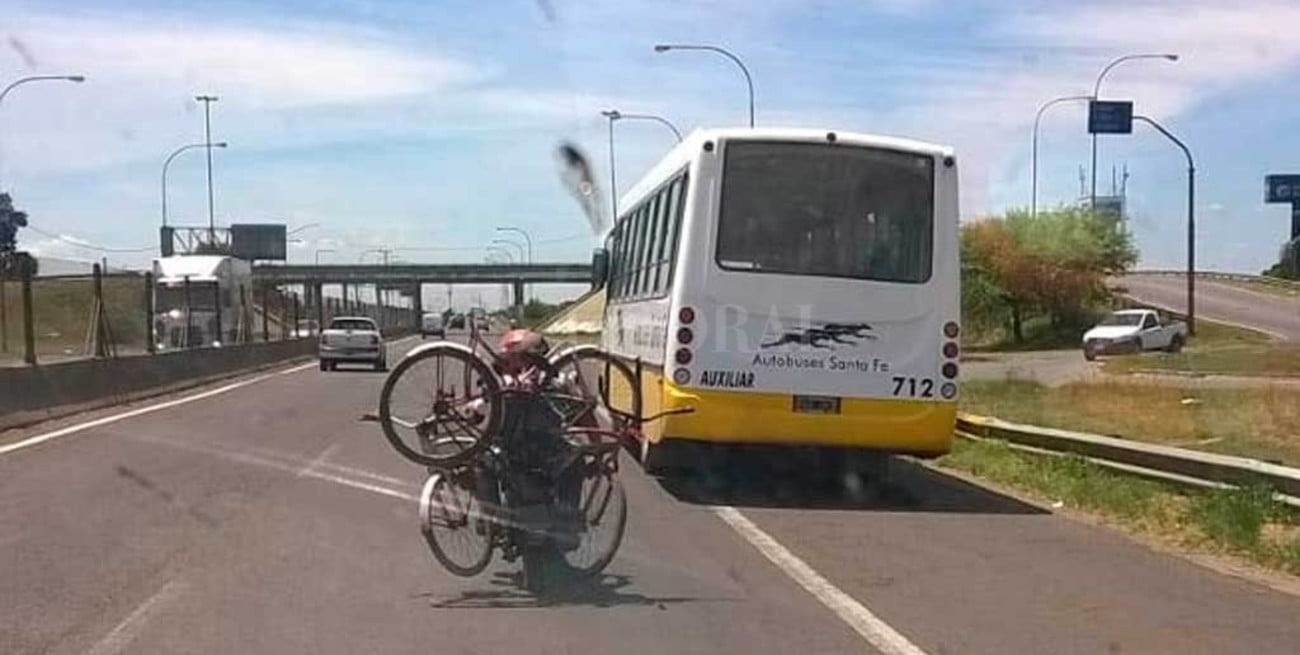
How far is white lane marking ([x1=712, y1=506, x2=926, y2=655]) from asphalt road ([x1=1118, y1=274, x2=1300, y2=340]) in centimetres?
5668

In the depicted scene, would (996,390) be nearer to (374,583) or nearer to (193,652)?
(374,583)

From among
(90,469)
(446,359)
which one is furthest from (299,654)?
(90,469)

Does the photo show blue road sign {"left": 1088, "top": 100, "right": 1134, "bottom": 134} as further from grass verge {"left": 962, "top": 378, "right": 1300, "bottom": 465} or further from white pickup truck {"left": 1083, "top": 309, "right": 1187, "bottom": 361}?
grass verge {"left": 962, "top": 378, "right": 1300, "bottom": 465}

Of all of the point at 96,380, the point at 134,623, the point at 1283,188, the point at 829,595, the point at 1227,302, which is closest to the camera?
the point at 134,623

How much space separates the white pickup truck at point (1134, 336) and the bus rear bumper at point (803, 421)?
42600 millimetres

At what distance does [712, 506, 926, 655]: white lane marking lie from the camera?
9555 mm

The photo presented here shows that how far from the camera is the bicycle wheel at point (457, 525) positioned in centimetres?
1111

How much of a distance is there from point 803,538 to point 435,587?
3.72 metres

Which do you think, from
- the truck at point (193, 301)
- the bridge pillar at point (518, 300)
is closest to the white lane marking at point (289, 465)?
the bridge pillar at point (518, 300)

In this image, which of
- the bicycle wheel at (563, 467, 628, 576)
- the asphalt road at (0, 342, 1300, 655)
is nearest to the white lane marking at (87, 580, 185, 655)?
the asphalt road at (0, 342, 1300, 655)

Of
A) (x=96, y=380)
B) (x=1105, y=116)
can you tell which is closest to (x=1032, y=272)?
(x=1105, y=116)

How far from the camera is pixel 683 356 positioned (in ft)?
54.9

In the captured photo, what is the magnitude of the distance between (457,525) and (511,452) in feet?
2.22

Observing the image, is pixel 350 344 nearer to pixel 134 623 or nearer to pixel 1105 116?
pixel 1105 116
